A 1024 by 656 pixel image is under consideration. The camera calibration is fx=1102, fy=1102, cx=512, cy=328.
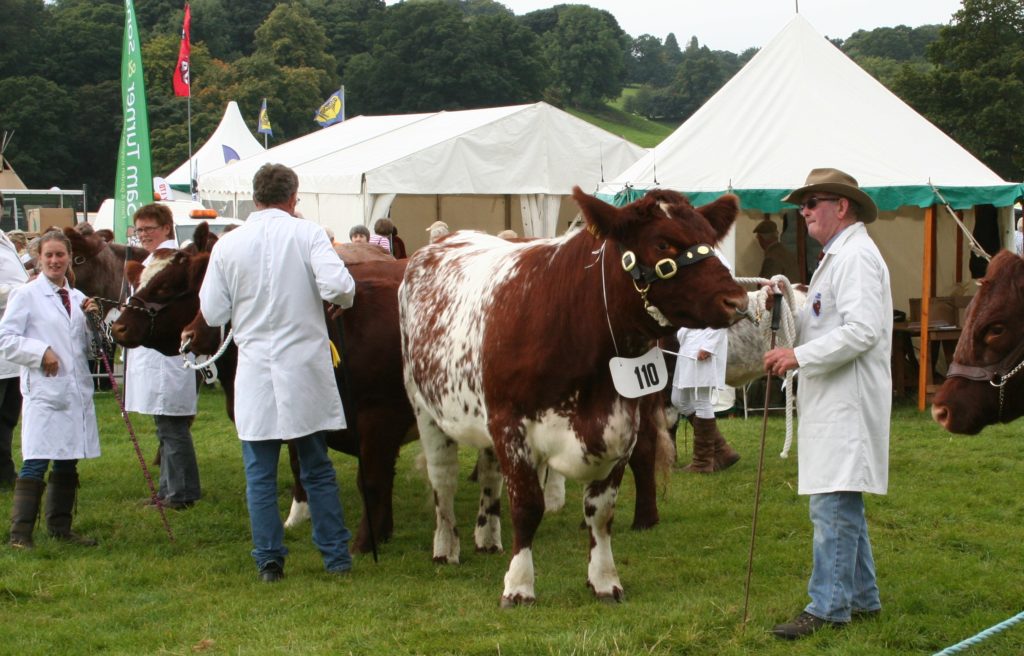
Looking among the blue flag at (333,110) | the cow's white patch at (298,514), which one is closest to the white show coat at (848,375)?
the cow's white patch at (298,514)

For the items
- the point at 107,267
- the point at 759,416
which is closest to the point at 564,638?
the point at 759,416

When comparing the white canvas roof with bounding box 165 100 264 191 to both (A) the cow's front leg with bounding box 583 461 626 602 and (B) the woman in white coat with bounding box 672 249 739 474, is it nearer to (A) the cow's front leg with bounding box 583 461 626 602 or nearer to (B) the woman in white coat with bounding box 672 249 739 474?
(B) the woman in white coat with bounding box 672 249 739 474

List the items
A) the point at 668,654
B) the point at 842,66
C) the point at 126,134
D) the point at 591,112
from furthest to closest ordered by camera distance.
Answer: the point at 591,112 → the point at 126,134 → the point at 842,66 → the point at 668,654

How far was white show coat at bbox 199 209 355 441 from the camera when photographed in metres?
5.83

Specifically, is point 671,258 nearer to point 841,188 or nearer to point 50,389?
point 841,188

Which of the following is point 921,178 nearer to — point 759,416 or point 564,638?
point 759,416

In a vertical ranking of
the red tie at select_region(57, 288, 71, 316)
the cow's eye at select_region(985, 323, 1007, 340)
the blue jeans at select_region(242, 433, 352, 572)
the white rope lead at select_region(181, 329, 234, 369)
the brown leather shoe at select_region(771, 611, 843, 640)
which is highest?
the red tie at select_region(57, 288, 71, 316)

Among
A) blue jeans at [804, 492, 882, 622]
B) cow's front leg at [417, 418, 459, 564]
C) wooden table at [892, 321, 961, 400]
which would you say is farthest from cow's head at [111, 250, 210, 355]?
wooden table at [892, 321, 961, 400]

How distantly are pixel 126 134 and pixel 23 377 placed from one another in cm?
1122

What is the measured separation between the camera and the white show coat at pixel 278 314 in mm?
5832

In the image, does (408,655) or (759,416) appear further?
(759,416)

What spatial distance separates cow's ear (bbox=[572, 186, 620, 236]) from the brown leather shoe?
1.93 meters

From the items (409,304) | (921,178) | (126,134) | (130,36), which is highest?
(130,36)

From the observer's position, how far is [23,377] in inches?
266
